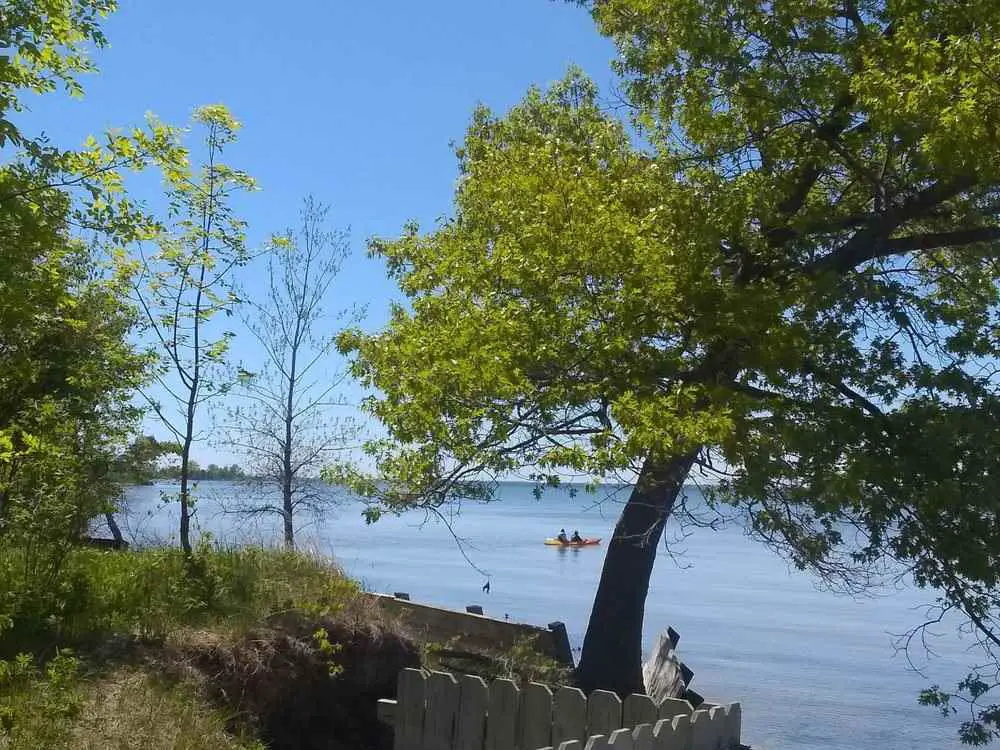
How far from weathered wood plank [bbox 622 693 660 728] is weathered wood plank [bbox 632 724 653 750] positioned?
2.77 ft

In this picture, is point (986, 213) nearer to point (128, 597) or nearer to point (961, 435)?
point (961, 435)

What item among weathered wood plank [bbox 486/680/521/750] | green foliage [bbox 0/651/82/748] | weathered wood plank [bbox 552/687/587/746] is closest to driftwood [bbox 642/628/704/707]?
weathered wood plank [bbox 486/680/521/750]

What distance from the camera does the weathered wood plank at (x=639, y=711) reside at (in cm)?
818

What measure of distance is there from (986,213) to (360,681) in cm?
790

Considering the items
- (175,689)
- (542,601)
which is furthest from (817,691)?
(175,689)

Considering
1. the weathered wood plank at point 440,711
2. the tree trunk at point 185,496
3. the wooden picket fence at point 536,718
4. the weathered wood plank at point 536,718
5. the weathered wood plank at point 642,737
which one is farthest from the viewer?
the tree trunk at point 185,496

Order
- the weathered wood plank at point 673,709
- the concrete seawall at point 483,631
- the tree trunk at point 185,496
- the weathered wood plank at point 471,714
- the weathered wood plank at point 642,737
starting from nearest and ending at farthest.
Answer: the weathered wood plank at point 642,737 → the weathered wood plank at point 673,709 → the weathered wood plank at point 471,714 → the tree trunk at point 185,496 → the concrete seawall at point 483,631

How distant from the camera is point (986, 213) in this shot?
35.9ft

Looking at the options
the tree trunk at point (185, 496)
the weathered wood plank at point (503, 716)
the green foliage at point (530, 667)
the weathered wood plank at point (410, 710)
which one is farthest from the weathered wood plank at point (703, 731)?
the tree trunk at point (185, 496)

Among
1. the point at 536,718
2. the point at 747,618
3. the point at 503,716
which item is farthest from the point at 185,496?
the point at 747,618

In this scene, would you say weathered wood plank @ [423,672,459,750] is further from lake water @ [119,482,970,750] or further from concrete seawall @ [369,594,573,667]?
concrete seawall @ [369,594,573,667]

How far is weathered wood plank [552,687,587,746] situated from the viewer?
27.5 feet

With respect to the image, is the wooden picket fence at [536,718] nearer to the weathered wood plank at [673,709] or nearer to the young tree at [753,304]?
the weathered wood plank at [673,709]

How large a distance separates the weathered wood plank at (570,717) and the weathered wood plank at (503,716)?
0.40m
